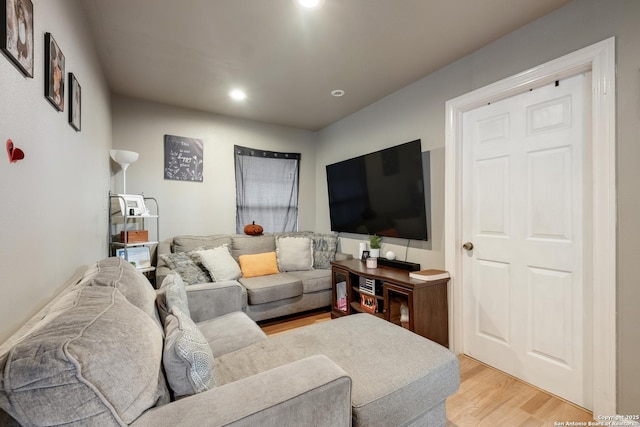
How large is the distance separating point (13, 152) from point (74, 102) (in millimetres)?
854

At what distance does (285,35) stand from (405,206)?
5.79 ft

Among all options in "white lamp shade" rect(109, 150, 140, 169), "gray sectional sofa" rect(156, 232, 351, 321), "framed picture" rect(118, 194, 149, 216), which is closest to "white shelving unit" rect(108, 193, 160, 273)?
"framed picture" rect(118, 194, 149, 216)

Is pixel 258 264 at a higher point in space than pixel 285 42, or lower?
lower

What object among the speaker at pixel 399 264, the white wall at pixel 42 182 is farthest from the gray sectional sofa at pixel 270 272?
the white wall at pixel 42 182

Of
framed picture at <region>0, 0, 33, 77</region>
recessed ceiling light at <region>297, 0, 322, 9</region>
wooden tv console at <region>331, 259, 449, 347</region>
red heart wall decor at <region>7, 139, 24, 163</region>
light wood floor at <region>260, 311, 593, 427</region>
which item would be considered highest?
recessed ceiling light at <region>297, 0, 322, 9</region>

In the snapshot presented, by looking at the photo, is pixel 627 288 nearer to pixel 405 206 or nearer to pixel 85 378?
pixel 405 206

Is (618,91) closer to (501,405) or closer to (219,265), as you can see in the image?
(501,405)

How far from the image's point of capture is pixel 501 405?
1.74m

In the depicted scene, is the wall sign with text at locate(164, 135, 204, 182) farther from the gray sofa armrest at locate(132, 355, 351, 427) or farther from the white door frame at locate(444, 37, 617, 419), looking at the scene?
the white door frame at locate(444, 37, 617, 419)

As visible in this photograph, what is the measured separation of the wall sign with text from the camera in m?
3.37

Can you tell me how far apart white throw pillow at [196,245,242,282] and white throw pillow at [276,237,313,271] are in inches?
23.2

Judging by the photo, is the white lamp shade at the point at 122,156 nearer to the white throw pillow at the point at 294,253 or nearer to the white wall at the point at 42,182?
the white wall at the point at 42,182

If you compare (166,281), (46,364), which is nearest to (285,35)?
(166,281)

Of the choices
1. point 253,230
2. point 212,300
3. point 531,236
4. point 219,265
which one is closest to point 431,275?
point 531,236
